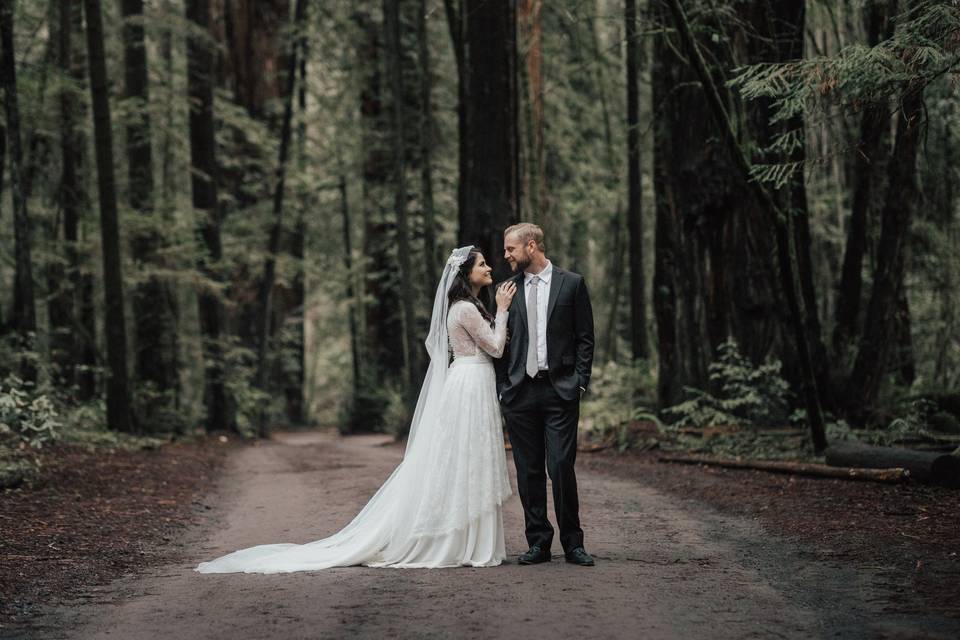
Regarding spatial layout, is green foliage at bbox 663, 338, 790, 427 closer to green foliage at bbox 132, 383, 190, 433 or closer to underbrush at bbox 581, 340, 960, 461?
underbrush at bbox 581, 340, 960, 461

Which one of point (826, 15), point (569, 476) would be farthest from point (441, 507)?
point (826, 15)

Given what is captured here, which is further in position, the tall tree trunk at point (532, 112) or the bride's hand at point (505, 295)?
the tall tree trunk at point (532, 112)

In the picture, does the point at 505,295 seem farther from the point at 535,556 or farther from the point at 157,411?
the point at 157,411

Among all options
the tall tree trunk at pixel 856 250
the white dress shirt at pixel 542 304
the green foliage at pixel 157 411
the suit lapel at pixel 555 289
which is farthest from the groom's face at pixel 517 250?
the green foliage at pixel 157 411

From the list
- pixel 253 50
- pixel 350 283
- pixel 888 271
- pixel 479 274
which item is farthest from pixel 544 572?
pixel 253 50

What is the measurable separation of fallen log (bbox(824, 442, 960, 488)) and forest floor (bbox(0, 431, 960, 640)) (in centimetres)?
20

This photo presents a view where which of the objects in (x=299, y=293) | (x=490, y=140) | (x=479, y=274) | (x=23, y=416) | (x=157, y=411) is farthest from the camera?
(x=299, y=293)

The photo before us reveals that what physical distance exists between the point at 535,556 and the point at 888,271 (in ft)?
26.0

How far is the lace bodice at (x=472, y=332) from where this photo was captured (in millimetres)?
7230

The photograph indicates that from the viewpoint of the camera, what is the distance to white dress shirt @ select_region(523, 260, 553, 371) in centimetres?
698

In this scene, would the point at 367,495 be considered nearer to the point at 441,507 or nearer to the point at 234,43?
the point at 441,507

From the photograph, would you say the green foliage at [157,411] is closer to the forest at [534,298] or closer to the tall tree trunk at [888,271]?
the forest at [534,298]

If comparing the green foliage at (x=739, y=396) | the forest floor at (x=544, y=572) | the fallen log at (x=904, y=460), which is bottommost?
the forest floor at (x=544, y=572)

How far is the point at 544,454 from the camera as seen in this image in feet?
23.6
